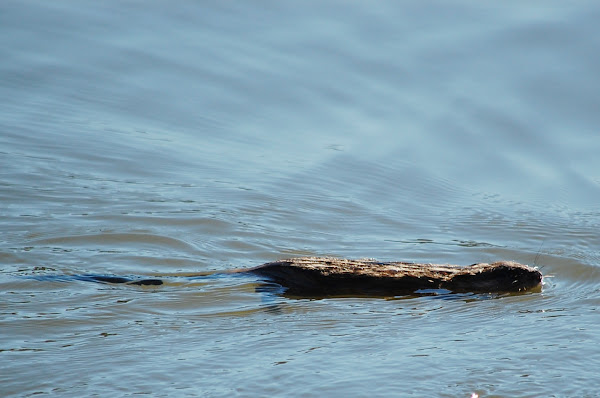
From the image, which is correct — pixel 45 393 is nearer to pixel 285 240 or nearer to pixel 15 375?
pixel 15 375

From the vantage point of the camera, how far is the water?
15.3 feet

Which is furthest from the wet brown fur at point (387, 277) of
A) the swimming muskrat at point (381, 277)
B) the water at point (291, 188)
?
the water at point (291, 188)

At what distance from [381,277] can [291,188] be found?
295 centimetres

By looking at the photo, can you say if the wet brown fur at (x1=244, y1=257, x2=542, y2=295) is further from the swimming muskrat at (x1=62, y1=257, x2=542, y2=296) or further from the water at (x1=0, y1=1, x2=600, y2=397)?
the water at (x1=0, y1=1, x2=600, y2=397)

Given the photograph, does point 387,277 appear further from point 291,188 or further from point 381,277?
point 291,188

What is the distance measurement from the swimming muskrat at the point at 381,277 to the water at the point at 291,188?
0.45 feet

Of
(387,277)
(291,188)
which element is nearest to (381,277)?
(387,277)

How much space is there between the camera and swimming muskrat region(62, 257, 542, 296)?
588cm

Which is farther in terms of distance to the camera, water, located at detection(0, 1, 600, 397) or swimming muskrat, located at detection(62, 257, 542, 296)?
swimming muskrat, located at detection(62, 257, 542, 296)

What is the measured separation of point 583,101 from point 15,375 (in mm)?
8055

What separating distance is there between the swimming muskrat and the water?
137mm

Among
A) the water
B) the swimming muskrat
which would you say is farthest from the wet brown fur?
the water

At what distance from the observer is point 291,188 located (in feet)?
28.5

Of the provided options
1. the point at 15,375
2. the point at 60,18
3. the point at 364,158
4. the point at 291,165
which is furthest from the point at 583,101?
the point at 15,375
